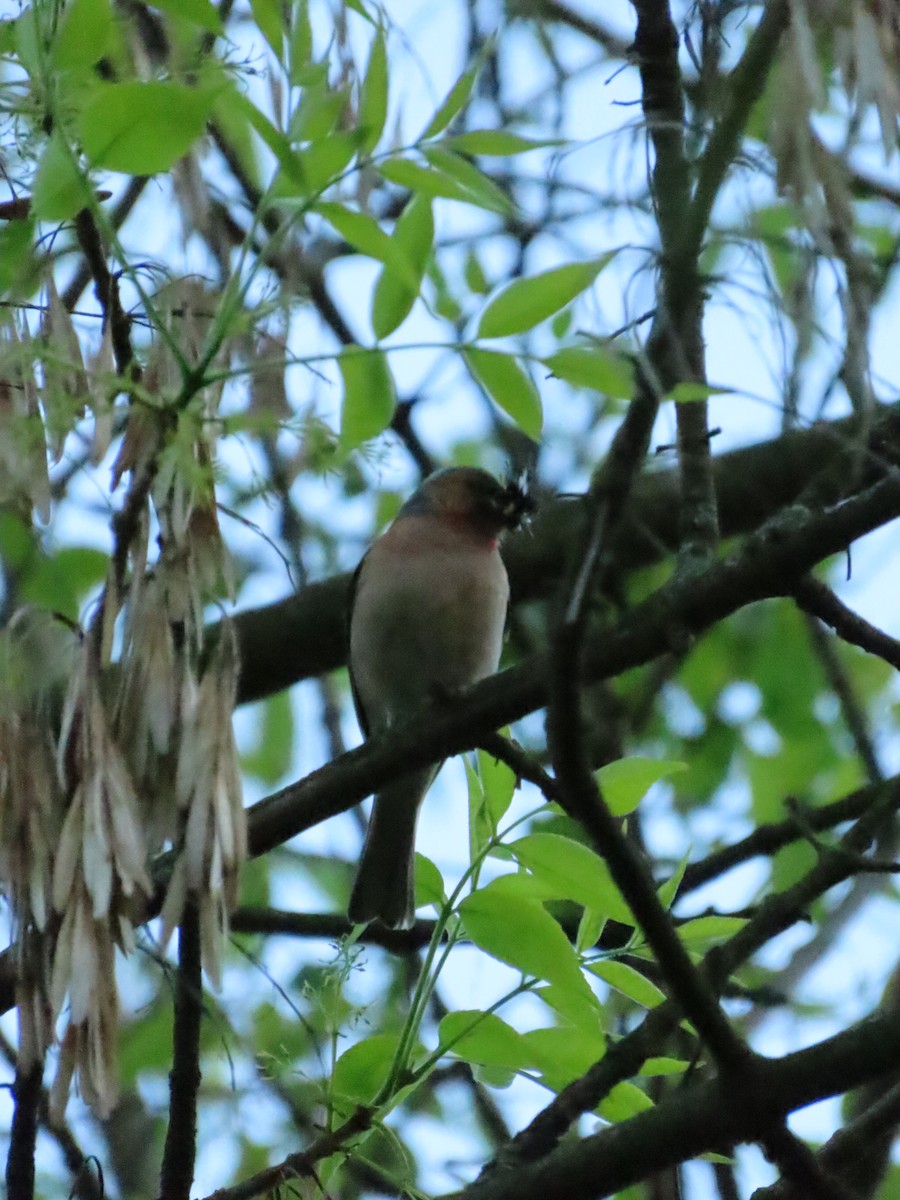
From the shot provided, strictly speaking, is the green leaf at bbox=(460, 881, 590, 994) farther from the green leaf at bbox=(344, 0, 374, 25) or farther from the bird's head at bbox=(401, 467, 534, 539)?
the bird's head at bbox=(401, 467, 534, 539)

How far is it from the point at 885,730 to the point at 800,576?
10.1ft

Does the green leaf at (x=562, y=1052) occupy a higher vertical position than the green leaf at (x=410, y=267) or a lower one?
lower

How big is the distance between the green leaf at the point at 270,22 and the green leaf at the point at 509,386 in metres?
0.59

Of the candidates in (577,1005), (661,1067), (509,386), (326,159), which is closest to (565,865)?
(577,1005)

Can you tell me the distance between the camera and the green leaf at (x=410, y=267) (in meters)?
2.70

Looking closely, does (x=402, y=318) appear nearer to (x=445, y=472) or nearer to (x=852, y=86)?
(x=852, y=86)

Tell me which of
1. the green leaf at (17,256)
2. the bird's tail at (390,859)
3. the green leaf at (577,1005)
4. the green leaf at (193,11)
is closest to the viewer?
the green leaf at (193,11)

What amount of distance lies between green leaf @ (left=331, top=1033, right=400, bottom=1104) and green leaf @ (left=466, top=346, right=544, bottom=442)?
51.5 inches

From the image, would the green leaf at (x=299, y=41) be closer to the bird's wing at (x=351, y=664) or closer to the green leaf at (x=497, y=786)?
the green leaf at (x=497, y=786)

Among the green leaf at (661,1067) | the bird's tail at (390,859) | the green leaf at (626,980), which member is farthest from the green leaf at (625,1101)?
the bird's tail at (390,859)

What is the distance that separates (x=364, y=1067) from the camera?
3324 mm

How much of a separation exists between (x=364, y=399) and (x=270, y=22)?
2.09ft

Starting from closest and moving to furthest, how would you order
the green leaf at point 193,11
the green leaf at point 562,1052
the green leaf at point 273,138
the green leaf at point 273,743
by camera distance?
the green leaf at point 273,138
the green leaf at point 193,11
the green leaf at point 562,1052
the green leaf at point 273,743

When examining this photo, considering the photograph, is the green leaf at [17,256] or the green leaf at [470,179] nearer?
the green leaf at [470,179]
